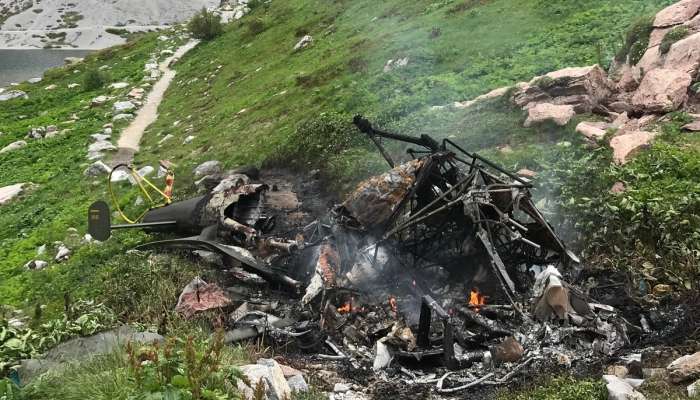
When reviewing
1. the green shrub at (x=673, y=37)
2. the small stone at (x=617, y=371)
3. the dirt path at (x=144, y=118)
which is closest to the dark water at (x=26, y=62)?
the dirt path at (x=144, y=118)

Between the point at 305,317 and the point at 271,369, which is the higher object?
the point at 271,369

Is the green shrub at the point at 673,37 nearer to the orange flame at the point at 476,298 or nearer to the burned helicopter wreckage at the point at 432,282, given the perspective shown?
the burned helicopter wreckage at the point at 432,282

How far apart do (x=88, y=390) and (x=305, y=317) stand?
3986mm

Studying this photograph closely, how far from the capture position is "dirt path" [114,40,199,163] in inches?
850

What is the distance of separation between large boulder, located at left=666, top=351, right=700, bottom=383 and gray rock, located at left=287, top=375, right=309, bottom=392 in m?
3.84

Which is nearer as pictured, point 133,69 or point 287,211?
point 287,211

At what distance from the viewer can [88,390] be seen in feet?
16.4

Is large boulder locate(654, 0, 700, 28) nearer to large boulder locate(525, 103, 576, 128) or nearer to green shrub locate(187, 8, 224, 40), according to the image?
large boulder locate(525, 103, 576, 128)

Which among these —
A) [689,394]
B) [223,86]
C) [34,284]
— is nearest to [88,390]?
[689,394]

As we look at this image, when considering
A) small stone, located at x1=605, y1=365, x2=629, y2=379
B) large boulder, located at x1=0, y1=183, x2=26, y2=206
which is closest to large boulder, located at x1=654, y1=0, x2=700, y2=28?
small stone, located at x1=605, y1=365, x2=629, y2=379

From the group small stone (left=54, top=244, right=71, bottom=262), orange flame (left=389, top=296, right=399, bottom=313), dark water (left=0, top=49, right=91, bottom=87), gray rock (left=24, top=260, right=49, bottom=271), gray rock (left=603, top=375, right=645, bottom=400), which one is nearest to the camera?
gray rock (left=603, top=375, right=645, bottom=400)

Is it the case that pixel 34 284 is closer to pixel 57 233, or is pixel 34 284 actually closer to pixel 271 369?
pixel 57 233

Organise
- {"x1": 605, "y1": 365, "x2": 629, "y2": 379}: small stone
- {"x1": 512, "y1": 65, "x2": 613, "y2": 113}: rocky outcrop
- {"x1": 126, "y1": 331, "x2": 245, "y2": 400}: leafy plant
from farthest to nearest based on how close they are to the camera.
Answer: {"x1": 512, "y1": 65, "x2": 613, "y2": 113}: rocky outcrop < {"x1": 605, "y1": 365, "x2": 629, "y2": 379}: small stone < {"x1": 126, "y1": 331, "x2": 245, "y2": 400}: leafy plant

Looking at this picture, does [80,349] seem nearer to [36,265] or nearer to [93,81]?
[36,265]
